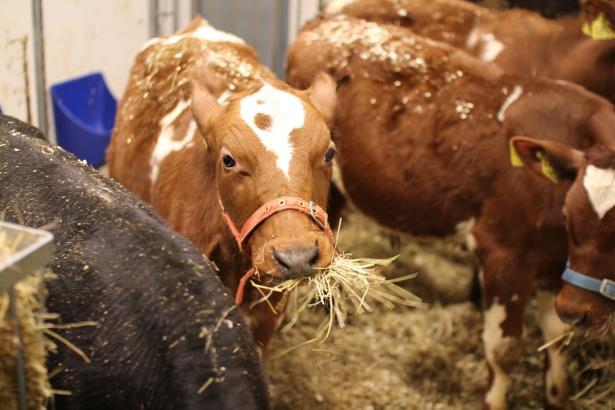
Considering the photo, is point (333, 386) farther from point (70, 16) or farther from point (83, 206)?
point (70, 16)

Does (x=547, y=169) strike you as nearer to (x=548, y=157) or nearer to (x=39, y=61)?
(x=548, y=157)

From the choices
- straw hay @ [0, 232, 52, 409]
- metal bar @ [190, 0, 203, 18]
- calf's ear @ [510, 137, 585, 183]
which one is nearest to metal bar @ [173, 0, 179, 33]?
metal bar @ [190, 0, 203, 18]

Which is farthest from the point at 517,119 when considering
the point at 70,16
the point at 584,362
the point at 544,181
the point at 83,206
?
the point at 70,16

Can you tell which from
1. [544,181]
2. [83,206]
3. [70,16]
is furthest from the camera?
[70,16]

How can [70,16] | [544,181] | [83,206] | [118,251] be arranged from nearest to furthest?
1. [118,251]
2. [83,206]
3. [544,181]
4. [70,16]

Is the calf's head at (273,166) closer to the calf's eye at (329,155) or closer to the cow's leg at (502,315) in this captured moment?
the calf's eye at (329,155)

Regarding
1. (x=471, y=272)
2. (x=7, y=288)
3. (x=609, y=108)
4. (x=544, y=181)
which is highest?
(x=7, y=288)

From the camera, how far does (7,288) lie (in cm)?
127

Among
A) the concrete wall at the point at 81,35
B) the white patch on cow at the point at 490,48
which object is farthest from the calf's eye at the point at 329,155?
the concrete wall at the point at 81,35

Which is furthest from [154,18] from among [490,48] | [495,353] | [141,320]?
[141,320]

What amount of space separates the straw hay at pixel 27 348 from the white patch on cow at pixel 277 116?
1.05 metres

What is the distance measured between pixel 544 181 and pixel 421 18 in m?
1.99

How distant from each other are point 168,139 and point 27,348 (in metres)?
1.77

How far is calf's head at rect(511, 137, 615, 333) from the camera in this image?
2861 millimetres
